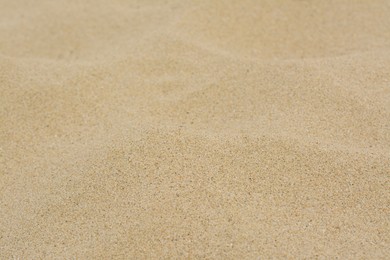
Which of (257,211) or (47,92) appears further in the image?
(47,92)

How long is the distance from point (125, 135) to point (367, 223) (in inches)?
39.8

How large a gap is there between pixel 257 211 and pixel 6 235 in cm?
92

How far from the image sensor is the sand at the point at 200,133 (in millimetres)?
1633

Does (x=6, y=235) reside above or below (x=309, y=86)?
below

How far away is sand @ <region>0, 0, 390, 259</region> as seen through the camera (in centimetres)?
163

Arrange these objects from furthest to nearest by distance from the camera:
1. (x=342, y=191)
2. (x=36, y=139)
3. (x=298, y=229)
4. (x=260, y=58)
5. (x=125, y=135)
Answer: (x=260, y=58) → (x=36, y=139) → (x=125, y=135) → (x=342, y=191) → (x=298, y=229)

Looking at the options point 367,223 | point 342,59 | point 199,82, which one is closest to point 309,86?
point 342,59

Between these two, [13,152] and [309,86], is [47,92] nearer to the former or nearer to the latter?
[13,152]

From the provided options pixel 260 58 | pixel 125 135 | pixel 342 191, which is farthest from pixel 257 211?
pixel 260 58

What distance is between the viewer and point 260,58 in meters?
2.52

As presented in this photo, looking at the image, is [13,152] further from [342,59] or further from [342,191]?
[342,59]

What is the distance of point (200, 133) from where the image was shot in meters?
1.98

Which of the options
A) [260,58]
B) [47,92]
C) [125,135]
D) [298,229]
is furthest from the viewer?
[260,58]

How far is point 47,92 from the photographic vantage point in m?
2.33
